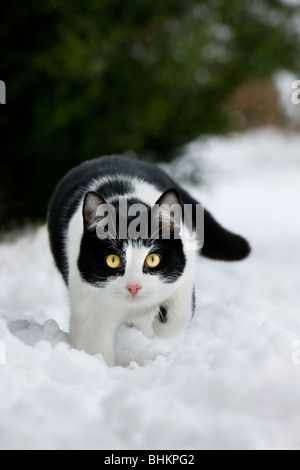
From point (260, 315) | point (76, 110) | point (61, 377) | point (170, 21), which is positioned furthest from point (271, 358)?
point (170, 21)

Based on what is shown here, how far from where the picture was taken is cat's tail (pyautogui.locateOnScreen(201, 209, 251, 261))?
343 cm

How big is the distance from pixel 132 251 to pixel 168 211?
0.77 feet

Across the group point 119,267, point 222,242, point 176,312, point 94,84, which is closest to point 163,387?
point 119,267

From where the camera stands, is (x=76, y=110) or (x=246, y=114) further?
(x=246, y=114)

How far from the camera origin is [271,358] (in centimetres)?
214

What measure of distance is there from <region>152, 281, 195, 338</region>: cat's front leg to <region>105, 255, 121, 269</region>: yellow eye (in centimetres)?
39

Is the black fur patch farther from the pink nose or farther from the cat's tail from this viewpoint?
the cat's tail

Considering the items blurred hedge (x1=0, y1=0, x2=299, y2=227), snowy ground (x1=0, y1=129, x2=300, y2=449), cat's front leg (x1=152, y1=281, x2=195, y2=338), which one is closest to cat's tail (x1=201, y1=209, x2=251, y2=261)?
snowy ground (x1=0, y1=129, x2=300, y2=449)

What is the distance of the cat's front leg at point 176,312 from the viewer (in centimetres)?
291

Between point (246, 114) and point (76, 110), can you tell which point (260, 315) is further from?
point (246, 114)

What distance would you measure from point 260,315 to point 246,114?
7064mm

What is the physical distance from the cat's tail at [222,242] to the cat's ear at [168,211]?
0.70 metres

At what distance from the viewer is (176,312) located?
9.59 feet

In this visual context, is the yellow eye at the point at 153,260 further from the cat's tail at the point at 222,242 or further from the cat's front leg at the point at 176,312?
the cat's tail at the point at 222,242
